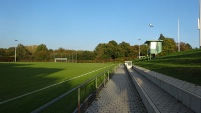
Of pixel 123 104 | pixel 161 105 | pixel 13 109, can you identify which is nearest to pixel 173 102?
pixel 161 105

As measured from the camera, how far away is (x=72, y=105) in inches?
383

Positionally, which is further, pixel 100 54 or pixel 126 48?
pixel 126 48

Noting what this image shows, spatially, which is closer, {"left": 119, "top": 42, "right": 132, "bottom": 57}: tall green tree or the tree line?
the tree line

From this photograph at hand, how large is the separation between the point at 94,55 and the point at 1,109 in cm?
10480

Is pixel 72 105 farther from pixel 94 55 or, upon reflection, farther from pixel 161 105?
pixel 94 55

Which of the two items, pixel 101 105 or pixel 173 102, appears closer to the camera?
pixel 173 102

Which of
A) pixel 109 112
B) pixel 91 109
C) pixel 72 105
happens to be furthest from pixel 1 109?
pixel 109 112

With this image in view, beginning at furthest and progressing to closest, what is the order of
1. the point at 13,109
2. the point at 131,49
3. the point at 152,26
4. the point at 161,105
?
the point at 131,49, the point at 152,26, the point at 13,109, the point at 161,105

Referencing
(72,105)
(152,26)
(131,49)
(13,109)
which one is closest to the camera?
(13,109)

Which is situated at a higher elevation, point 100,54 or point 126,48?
point 126,48

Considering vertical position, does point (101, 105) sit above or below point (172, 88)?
below

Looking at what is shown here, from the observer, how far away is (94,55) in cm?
11381

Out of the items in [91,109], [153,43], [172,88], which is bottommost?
[91,109]

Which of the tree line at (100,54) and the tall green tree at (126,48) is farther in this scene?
the tall green tree at (126,48)
